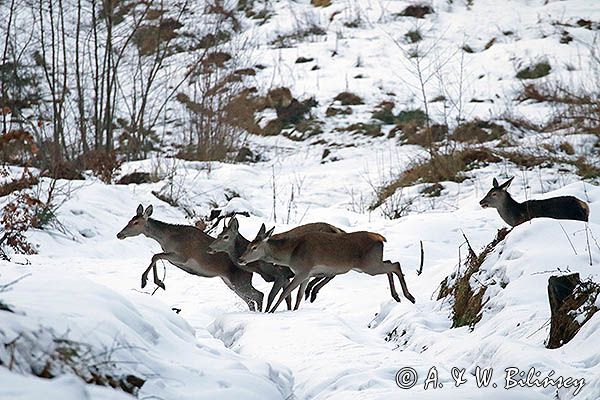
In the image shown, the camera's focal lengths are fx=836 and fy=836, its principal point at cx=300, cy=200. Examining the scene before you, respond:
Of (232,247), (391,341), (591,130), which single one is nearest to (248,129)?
(591,130)

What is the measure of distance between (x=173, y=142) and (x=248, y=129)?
99.4 inches

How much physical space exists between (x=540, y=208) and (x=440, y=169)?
7.67 metres

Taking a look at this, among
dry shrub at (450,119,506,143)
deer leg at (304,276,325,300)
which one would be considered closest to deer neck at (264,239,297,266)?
deer leg at (304,276,325,300)

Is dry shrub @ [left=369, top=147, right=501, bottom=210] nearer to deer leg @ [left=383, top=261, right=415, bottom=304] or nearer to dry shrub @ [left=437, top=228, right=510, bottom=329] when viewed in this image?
deer leg @ [left=383, top=261, right=415, bottom=304]

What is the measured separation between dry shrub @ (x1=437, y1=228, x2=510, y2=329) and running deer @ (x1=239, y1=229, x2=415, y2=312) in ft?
2.43

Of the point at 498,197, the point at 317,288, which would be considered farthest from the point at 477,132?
the point at 317,288

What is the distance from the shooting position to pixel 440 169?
1792 cm

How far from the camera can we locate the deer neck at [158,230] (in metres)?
9.88

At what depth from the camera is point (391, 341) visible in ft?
24.0

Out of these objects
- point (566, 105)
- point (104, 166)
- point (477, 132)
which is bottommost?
point (477, 132)

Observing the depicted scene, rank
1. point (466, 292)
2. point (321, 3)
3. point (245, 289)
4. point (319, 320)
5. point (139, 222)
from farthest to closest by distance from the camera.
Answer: point (321, 3)
point (139, 222)
point (245, 289)
point (319, 320)
point (466, 292)

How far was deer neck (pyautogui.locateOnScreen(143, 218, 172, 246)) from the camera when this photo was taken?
9.88 meters

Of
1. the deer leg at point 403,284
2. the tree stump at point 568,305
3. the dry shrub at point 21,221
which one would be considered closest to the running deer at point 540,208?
the deer leg at point 403,284

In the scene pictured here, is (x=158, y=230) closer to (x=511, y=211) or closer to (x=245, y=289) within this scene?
(x=245, y=289)
